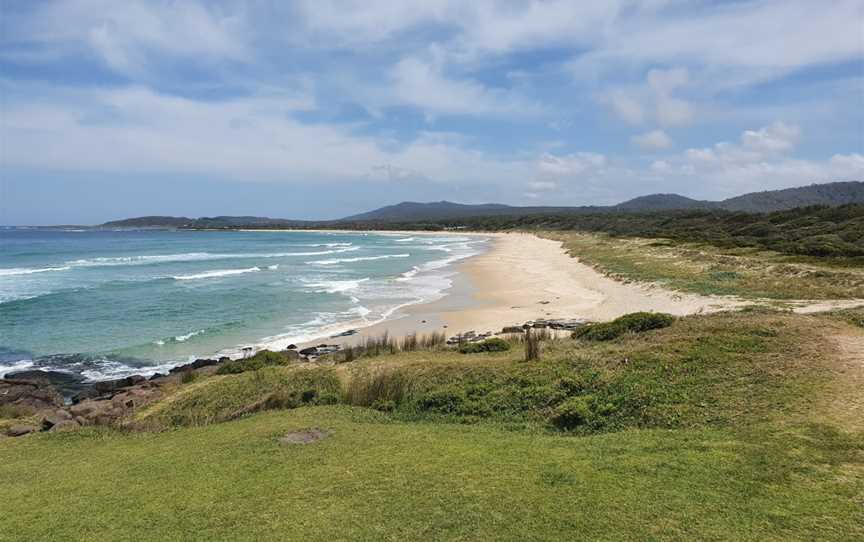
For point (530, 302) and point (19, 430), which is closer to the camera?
point (19, 430)

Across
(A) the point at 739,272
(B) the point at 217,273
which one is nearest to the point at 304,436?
(A) the point at 739,272

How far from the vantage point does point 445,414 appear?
1062 centimetres

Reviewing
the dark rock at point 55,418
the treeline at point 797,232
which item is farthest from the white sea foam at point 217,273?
the treeline at point 797,232

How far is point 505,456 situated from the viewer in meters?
7.88

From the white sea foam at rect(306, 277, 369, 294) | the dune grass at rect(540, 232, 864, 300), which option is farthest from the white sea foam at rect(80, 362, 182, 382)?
the dune grass at rect(540, 232, 864, 300)

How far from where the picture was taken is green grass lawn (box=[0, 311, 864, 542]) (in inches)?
236

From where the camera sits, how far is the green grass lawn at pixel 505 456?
6.00 m

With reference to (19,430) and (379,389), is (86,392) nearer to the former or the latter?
(19,430)

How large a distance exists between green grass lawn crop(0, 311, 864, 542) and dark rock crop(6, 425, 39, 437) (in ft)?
3.35

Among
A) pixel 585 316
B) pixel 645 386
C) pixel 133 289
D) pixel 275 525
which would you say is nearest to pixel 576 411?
pixel 645 386

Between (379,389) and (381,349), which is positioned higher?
(379,389)

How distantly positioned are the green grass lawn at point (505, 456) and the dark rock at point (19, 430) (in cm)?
102

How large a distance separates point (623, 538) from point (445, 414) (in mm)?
5377

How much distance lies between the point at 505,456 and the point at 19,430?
10449 millimetres
